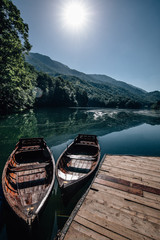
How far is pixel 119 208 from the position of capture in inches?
145

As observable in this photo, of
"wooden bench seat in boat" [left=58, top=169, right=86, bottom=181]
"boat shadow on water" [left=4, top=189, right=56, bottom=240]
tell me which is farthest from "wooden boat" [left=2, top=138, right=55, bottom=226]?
"wooden bench seat in boat" [left=58, top=169, right=86, bottom=181]

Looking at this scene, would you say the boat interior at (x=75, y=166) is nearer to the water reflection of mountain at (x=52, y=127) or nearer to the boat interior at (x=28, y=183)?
the boat interior at (x=28, y=183)

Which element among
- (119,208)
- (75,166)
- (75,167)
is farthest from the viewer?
(75,166)

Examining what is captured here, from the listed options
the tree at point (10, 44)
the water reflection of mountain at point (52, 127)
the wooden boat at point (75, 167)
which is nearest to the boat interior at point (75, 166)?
the wooden boat at point (75, 167)

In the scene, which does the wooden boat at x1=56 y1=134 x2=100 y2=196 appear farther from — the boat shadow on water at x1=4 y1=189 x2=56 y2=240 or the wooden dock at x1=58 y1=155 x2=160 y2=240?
the boat shadow on water at x1=4 y1=189 x2=56 y2=240

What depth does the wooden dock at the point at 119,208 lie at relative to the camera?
295 centimetres

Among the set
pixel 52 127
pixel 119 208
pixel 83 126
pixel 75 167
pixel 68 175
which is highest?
pixel 119 208

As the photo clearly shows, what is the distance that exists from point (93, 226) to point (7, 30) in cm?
2235

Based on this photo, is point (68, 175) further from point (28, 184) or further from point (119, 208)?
point (119, 208)

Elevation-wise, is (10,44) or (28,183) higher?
(10,44)

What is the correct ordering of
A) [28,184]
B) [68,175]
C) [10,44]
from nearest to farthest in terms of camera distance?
[28,184], [68,175], [10,44]

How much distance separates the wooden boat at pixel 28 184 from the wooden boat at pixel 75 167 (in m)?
0.60

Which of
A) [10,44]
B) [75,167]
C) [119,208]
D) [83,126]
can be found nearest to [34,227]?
[119,208]

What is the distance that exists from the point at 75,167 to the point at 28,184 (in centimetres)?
288
